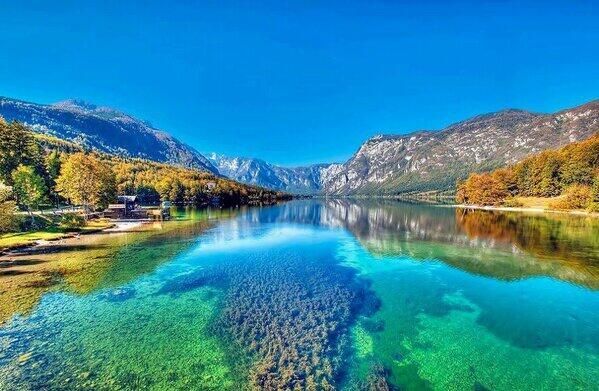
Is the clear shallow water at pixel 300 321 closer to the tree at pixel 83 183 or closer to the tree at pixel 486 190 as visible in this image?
the tree at pixel 83 183

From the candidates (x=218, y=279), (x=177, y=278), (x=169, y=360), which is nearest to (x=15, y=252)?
(x=177, y=278)

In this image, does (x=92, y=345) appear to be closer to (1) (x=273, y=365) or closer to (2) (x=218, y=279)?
(1) (x=273, y=365)

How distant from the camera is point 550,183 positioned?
145750 millimetres

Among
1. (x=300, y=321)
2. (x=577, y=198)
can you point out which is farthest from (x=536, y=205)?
(x=300, y=321)

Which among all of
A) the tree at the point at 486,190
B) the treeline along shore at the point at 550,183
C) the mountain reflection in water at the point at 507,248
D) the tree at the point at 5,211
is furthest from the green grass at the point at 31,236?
the tree at the point at 486,190

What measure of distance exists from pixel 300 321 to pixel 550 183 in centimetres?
16428

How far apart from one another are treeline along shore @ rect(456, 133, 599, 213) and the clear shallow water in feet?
294

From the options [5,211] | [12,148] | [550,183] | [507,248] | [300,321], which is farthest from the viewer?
[550,183]

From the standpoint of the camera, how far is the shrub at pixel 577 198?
118344 millimetres

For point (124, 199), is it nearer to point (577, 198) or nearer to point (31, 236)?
point (31, 236)

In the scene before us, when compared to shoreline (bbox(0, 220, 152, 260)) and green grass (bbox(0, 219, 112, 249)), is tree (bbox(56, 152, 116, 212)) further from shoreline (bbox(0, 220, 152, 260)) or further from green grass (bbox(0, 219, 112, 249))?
green grass (bbox(0, 219, 112, 249))

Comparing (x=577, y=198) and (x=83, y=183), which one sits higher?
(x=83, y=183)

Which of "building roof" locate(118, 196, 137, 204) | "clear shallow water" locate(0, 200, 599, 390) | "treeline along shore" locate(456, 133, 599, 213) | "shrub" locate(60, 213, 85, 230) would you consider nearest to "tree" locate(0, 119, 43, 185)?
"shrub" locate(60, 213, 85, 230)

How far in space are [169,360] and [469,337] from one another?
2054 cm
